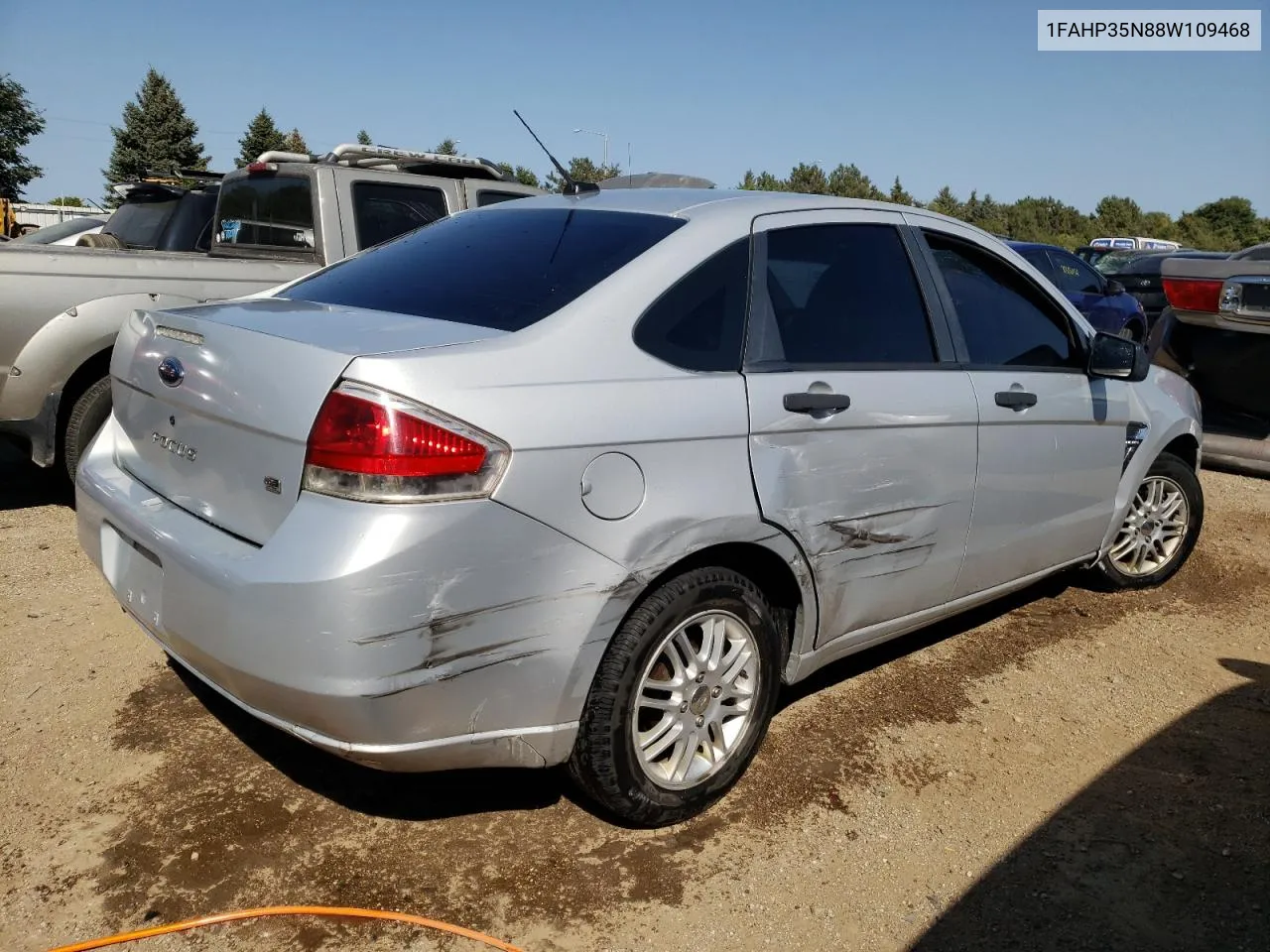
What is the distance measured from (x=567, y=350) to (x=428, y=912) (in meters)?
1.39

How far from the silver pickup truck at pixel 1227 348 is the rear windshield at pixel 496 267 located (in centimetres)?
439

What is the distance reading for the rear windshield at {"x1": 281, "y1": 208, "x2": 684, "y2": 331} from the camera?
274 cm

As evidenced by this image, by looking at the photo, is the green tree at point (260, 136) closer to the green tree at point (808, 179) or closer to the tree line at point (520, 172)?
the tree line at point (520, 172)

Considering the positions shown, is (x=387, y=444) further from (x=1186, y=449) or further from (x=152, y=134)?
(x=152, y=134)

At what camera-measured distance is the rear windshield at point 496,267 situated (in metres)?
2.74

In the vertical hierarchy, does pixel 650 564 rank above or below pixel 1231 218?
below

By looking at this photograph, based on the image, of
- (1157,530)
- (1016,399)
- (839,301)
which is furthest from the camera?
(1157,530)

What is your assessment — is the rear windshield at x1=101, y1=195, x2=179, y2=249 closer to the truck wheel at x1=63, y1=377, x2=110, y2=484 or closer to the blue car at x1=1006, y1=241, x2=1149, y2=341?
the truck wheel at x1=63, y1=377, x2=110, y2=484

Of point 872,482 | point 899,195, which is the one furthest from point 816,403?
point 899,195

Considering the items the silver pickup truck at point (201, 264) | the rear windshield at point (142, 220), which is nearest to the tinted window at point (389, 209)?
the silver pickup truck at point (201, 264)

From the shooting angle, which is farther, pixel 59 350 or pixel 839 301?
pixel 59 350

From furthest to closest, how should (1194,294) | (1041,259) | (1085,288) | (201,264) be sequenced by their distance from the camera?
(1085,288) < (1041,259) < (1194,294) < (201,264)

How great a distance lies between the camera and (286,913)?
246 centimetres

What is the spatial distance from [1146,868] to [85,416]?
5.07 m
